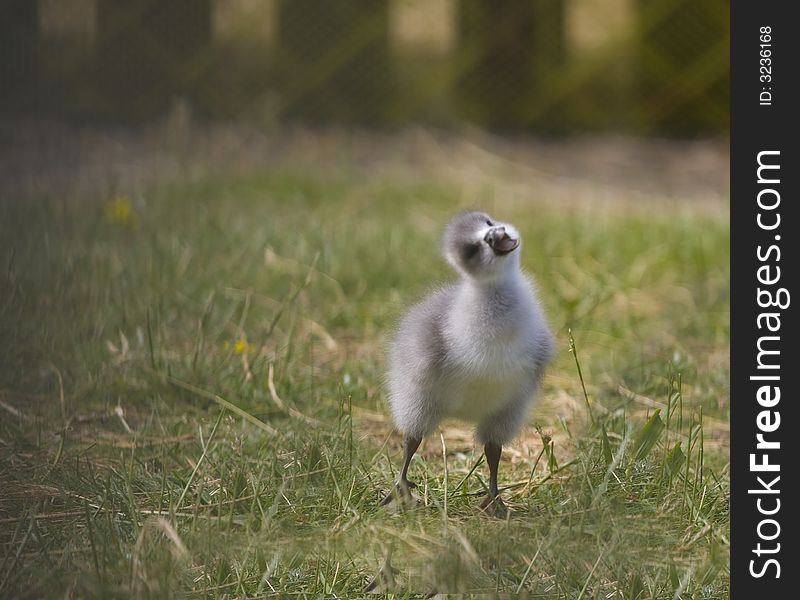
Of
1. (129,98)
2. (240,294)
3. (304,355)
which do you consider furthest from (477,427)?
(129,98)

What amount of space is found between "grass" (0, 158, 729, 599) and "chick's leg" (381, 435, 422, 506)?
0.14 feet

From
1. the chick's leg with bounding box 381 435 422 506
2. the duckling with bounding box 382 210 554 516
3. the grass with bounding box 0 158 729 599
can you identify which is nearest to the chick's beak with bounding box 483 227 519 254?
the duckling with bounding box 382 210 554 516

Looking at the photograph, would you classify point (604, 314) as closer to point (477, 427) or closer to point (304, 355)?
point (304, 355)

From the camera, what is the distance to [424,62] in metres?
7.84

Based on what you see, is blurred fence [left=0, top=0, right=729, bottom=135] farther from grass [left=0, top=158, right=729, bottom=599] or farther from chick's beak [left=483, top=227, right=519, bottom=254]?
chick's beak [left=483, top=227, right=519, bottom=254]

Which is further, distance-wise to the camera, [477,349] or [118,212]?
[118,212]

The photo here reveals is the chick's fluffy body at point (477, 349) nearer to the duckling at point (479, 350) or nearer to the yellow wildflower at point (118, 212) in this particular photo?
the duckling at point (479, 350)

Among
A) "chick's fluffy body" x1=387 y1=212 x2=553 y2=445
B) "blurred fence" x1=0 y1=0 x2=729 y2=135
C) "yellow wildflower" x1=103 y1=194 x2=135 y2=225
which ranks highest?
"blurred fence" x1=0 y1=0 x2=729 y2=135

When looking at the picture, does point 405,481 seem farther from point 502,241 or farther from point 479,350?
point 502,241

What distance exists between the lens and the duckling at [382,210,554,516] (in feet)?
7.95

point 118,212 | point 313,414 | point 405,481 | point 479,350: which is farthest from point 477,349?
point 118,212

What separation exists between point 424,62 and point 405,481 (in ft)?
18.5

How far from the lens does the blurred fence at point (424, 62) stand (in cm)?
727

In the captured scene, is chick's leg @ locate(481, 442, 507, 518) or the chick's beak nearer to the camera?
the chick's beak
